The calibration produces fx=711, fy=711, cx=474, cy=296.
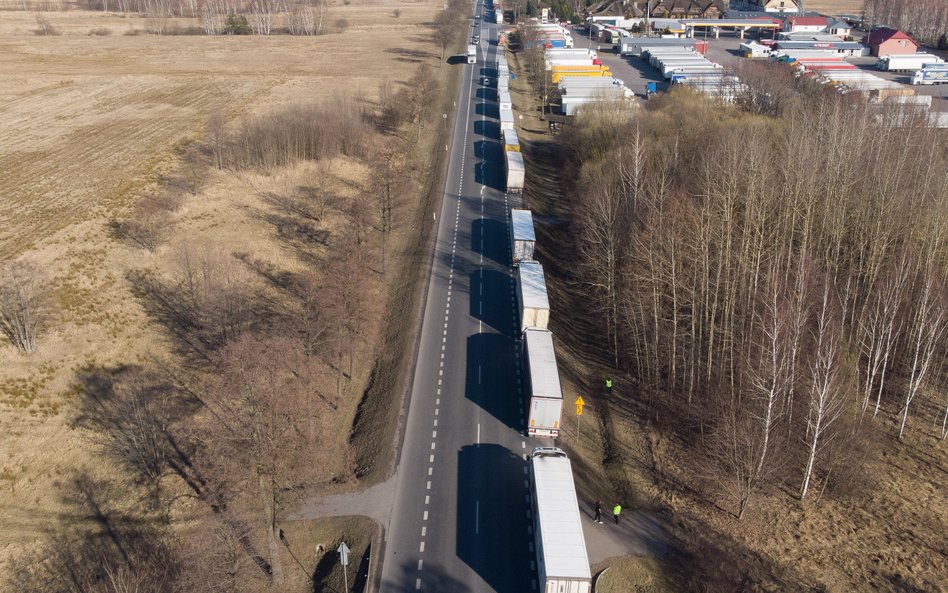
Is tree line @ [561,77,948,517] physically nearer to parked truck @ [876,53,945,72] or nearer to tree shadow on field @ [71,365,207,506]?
tree shadow on field @ [71,365,207,506]

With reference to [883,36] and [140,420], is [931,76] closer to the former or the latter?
[883,36]

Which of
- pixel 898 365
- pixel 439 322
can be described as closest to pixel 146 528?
pixel 439 322

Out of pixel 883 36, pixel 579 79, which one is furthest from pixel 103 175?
pixel 883 36

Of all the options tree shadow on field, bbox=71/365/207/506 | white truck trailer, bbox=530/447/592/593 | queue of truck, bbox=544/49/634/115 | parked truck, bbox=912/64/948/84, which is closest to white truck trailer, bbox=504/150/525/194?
Answer: queue of truck, bbox=544/49/634/115

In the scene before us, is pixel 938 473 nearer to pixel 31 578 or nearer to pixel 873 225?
pixel 873 225

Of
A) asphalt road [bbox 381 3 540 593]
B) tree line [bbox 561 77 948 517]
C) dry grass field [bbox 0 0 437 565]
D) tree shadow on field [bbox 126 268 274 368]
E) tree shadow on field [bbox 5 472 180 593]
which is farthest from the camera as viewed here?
tree shadow on field [bbox 126 268 274 368]

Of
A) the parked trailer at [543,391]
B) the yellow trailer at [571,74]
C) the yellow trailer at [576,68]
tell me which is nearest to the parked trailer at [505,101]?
the yellow trailer at [571,74]
